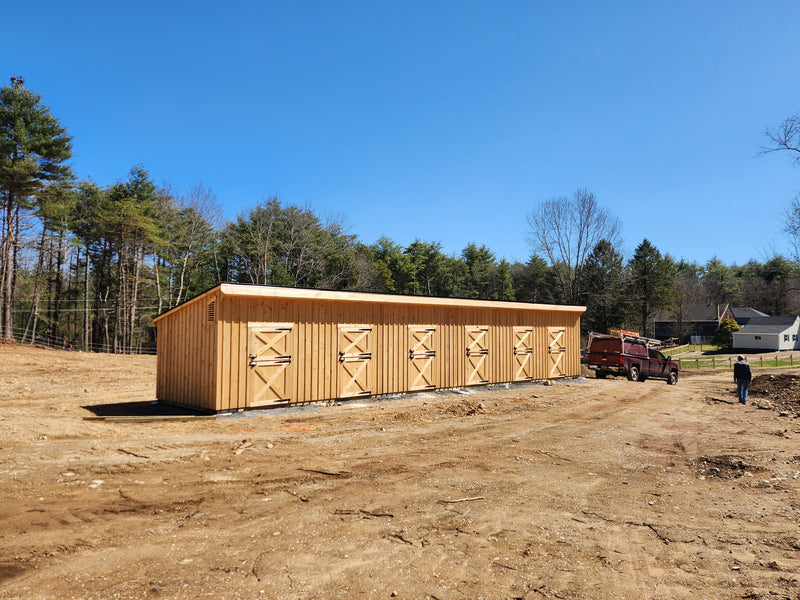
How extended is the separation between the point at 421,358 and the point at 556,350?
707 centimetres

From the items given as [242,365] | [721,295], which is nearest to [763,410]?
[242,365]

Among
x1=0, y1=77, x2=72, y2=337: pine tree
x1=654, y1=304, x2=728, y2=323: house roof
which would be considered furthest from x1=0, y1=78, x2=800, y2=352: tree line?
x1=654, y1=304, x2=728, y2=323: house roof

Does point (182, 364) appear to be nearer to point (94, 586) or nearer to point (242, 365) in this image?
point (242, 365)

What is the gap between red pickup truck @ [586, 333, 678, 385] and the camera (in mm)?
20672

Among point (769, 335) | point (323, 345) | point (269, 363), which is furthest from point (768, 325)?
point (269, 363)

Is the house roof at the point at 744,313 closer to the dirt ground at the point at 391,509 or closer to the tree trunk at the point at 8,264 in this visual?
the dirt ground at the point at 391,509

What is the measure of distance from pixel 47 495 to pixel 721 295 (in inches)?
3734

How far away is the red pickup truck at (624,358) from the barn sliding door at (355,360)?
13.1 meters

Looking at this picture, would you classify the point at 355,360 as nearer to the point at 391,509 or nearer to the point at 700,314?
the point at 391,509

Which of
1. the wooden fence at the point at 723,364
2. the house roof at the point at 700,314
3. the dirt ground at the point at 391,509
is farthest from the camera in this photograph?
the house roof at the point at 700,314

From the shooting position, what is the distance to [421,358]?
1410 cm

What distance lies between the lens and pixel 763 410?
13578 mm

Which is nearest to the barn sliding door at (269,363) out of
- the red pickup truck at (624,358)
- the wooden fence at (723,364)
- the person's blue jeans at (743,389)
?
the person's blue jeans at (743,389)

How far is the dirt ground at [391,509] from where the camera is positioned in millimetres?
3477
